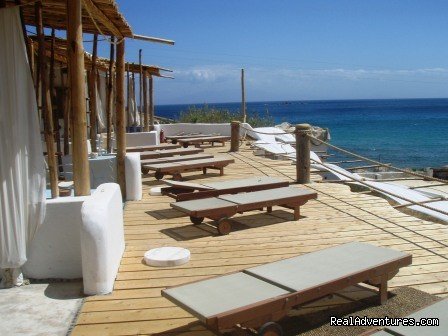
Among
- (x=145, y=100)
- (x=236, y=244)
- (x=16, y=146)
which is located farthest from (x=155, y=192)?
(x=145, y=100)

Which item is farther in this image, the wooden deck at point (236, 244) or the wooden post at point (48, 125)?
the wooden post at point (48, 125)

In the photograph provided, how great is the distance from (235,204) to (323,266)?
222cm

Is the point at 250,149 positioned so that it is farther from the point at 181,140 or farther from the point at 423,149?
the point at 423,149

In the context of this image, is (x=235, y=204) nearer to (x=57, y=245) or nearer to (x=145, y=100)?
(x=57, y=245)

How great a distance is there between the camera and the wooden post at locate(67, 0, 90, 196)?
4246 mm

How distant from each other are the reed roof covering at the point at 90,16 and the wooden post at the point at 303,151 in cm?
298

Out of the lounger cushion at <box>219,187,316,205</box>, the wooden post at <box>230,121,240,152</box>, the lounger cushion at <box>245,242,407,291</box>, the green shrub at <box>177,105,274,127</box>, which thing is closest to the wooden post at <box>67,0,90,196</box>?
the lounger cushion at <box>245,242,407,291</box>

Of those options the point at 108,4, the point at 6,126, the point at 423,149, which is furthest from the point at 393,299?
the point at 423,149

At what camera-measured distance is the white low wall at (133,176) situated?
23.2 feet

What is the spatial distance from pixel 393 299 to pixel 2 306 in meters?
2.77

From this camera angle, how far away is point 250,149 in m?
13.9

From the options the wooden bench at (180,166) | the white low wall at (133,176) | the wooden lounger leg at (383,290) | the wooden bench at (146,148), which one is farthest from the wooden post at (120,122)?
the wooden lounger leg at (383,290)

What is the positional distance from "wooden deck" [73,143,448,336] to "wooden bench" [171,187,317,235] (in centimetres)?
17

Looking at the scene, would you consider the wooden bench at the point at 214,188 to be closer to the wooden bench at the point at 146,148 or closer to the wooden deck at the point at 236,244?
the wooden deck at the point at 236,244
